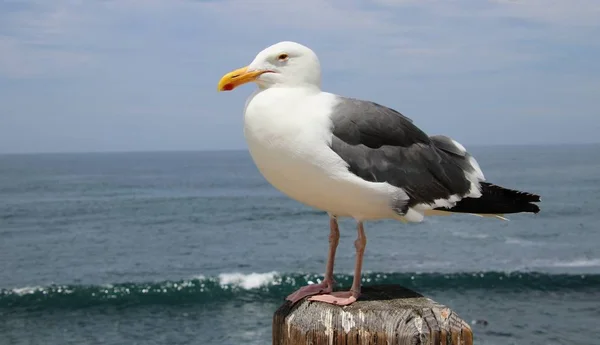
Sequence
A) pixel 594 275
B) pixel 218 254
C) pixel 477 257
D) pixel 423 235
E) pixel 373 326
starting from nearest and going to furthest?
pixel 373 326 → pixel 594 275 → pixel 477 257 → pixel 218 254 → pixel 423 235

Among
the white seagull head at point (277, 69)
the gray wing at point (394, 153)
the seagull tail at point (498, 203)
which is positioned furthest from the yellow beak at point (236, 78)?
the seagull tail at point (498, 203)

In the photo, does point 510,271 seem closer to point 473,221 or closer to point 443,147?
point 473,221

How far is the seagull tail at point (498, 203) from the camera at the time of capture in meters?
4.74

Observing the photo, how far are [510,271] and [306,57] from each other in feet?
113

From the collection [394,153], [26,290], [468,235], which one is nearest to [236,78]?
[394,153]

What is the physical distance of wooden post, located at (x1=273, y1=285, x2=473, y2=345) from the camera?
140 inches

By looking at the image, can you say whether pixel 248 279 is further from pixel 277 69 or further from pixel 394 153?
pixel 277 69

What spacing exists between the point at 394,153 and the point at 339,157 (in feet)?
1.74

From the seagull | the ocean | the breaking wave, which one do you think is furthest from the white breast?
the breaking wave

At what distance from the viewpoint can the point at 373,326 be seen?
12.0 ft

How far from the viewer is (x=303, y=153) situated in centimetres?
422


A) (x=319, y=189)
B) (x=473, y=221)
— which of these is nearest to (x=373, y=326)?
(x=319, y=189)

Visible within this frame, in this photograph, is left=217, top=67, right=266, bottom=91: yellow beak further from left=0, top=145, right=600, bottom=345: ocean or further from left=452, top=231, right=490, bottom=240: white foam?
left=452, top=231, right=490, bottom=240: white foam

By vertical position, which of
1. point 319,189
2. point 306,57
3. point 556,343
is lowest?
point 556,343
